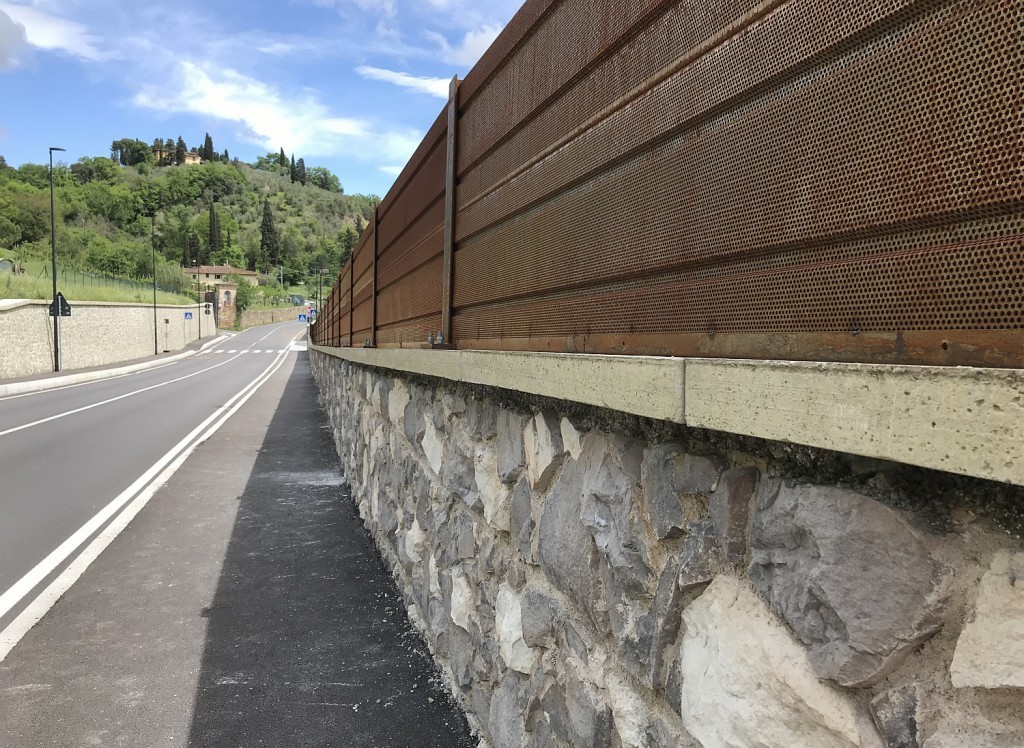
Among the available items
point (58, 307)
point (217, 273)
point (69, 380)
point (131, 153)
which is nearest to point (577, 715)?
point (69, 380)

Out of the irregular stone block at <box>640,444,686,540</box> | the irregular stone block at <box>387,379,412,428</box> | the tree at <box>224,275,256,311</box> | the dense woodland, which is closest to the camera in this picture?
the irregular stone block at <box>640,444,686,540</box>

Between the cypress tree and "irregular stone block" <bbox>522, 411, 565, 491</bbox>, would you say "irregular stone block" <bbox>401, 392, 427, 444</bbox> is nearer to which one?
"irregular stone block" <bbox>522, 411, 565, 491</bbox>

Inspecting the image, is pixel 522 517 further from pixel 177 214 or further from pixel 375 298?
pixel 177 214

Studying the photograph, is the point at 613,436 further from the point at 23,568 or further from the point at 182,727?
the point at 23,568

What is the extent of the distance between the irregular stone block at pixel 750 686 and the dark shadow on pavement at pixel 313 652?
2.05m

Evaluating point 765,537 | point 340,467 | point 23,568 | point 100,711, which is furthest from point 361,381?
point 765,537

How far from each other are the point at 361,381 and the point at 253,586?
9.44ft

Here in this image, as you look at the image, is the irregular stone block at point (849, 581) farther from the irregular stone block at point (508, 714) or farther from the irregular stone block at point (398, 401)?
the irregular stone block at point (398, 401)

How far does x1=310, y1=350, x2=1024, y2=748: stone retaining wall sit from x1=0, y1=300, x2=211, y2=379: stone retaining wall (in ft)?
111

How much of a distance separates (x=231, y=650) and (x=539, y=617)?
2.66 m

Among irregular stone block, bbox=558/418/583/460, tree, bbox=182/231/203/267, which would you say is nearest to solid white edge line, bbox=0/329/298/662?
irregular stone block, bbox=558/418/583/460

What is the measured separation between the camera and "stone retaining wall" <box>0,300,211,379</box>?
29942 mm

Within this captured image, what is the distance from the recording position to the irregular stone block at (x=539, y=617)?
2312 millimetres

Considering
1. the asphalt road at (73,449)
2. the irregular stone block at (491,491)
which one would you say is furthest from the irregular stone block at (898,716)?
the asphalt road at (73,449)
